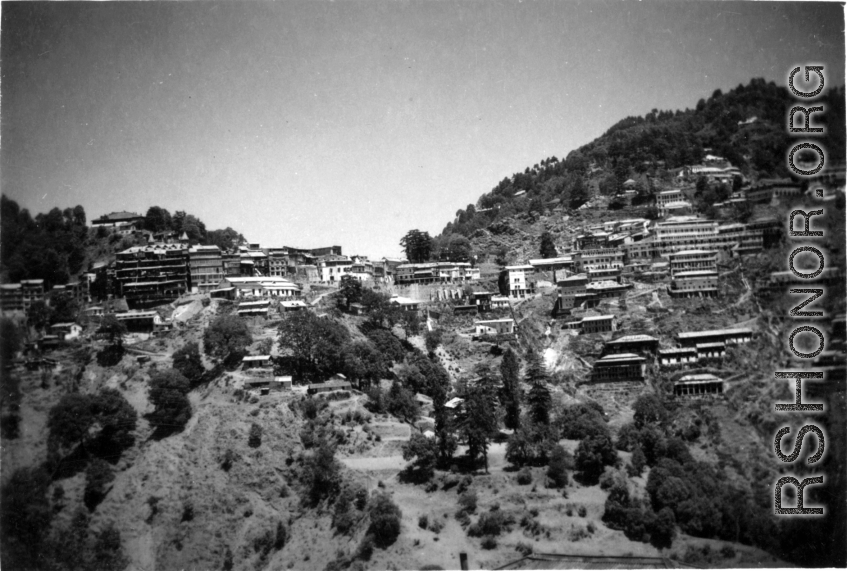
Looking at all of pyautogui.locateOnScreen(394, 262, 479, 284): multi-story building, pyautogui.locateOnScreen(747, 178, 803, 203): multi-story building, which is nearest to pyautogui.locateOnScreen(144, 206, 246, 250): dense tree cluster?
pyautogui.locateOnScreen(394, 262, 479, 284): multi-story building

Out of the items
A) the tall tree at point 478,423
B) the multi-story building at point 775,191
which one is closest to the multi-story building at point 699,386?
the tall tree at point 478,423

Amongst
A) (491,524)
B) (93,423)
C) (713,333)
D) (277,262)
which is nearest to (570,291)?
(713,333)

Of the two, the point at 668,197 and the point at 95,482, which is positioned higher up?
the point at 668,197

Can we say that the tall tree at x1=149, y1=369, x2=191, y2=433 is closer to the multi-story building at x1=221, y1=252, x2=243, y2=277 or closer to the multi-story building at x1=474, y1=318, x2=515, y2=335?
the multi-story building at x1=221, y1=252, x2=243, y2=277

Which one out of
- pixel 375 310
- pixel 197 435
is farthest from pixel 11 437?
pixel 375 310

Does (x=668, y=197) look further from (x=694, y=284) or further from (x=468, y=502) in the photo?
(x=468, y=502)

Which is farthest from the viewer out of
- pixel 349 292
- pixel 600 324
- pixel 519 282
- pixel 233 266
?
pixel 519 282
